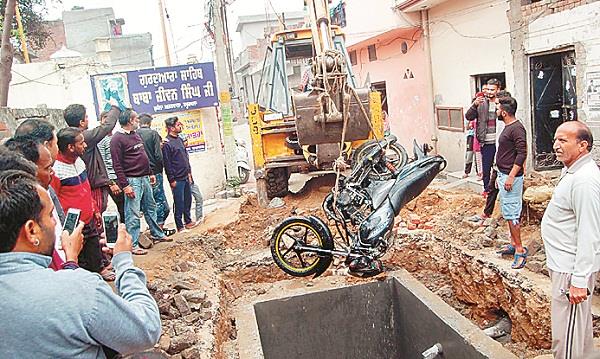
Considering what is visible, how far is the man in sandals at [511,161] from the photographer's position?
4426mm

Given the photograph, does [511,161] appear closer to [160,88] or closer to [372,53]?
[160,88]

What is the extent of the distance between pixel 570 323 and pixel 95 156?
427cm

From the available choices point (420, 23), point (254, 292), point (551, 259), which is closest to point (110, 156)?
point (254, 292)

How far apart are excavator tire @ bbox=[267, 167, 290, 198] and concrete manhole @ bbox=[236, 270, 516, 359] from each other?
3.09 m

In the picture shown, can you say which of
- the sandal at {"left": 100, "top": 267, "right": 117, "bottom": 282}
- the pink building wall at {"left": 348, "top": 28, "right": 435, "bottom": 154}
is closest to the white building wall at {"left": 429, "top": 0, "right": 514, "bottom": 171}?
the pink building wall at {"left": 348, "top": 28, "right": 435, "bottom": 154}

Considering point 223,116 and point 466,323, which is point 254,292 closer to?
point 466,323

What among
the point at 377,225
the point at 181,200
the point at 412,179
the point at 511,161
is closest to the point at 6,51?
the point at 181,200

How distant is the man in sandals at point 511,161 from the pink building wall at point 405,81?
22.7 feet

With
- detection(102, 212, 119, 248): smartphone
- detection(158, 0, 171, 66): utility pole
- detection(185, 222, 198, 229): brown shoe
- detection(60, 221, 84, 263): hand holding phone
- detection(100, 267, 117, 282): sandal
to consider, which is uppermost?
detection(158, 0, 171, 66): utility pole

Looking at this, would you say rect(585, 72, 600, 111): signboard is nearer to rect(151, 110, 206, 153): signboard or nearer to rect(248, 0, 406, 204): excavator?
rect(248, 0, 406, 204): excavator

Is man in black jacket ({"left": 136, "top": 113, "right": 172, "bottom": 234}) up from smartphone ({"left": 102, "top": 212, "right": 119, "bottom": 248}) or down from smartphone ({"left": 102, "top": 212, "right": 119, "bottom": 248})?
up

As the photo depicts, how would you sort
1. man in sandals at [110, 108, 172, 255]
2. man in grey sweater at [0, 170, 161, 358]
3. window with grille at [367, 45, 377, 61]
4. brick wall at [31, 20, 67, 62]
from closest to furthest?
man in grey sweater at [0, 170, 161, 358], man in sandals at [110, 108, 172, 255], window with grille at [367, 45, 377, 61], brick wall at [31, 20, 67, 62]

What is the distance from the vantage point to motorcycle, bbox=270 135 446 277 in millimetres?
4484

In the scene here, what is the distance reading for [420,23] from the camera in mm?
11078
